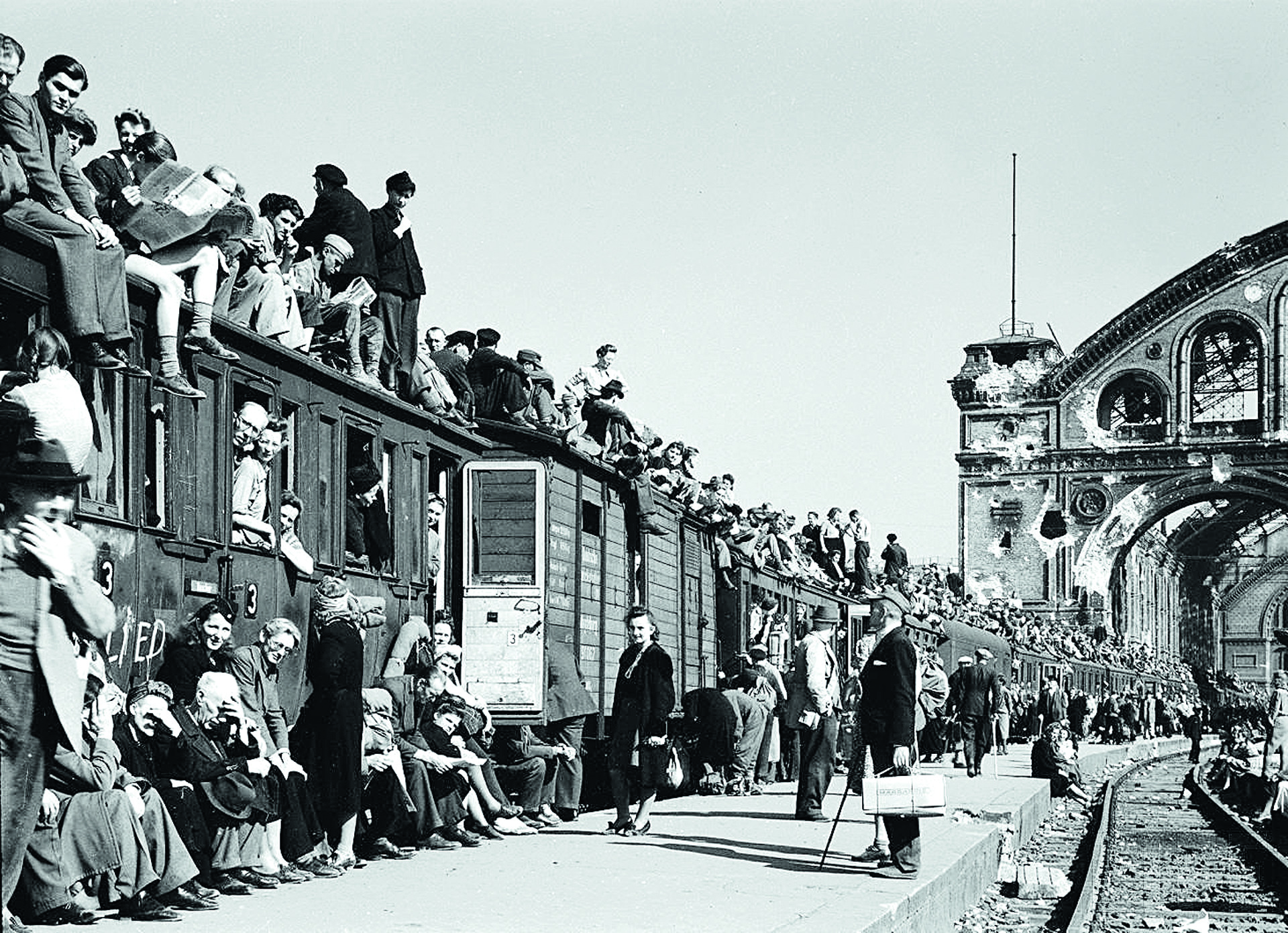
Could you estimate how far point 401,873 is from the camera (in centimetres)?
999

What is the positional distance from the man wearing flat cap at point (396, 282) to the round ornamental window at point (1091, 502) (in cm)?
5517

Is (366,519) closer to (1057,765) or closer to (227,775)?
(227,775)

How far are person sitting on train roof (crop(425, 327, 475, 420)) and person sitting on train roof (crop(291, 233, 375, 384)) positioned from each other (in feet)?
6.76

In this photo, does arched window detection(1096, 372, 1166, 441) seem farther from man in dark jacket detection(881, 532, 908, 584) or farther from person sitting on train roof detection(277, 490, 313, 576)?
person sitting on train roof detection(277, 490, 313, 576)

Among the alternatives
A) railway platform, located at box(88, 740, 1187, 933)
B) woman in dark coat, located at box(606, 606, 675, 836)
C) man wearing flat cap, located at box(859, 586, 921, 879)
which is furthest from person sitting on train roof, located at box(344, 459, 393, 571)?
man wearing flat cap, located at box(859, 586, 921, 879)

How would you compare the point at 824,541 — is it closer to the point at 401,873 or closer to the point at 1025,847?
the point at 1025,847

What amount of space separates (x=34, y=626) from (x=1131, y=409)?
65071 mm

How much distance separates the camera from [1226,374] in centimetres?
6575

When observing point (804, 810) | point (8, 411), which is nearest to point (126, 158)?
point (8, 411)

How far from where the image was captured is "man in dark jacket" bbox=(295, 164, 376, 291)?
12.9 metres

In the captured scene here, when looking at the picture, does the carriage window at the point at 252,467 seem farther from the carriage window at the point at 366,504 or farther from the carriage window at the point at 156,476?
the carriage window at the point at 366,504

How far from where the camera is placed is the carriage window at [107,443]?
8391 mm

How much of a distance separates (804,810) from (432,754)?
4.37 m

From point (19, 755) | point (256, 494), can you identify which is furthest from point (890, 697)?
point (19, 755)
